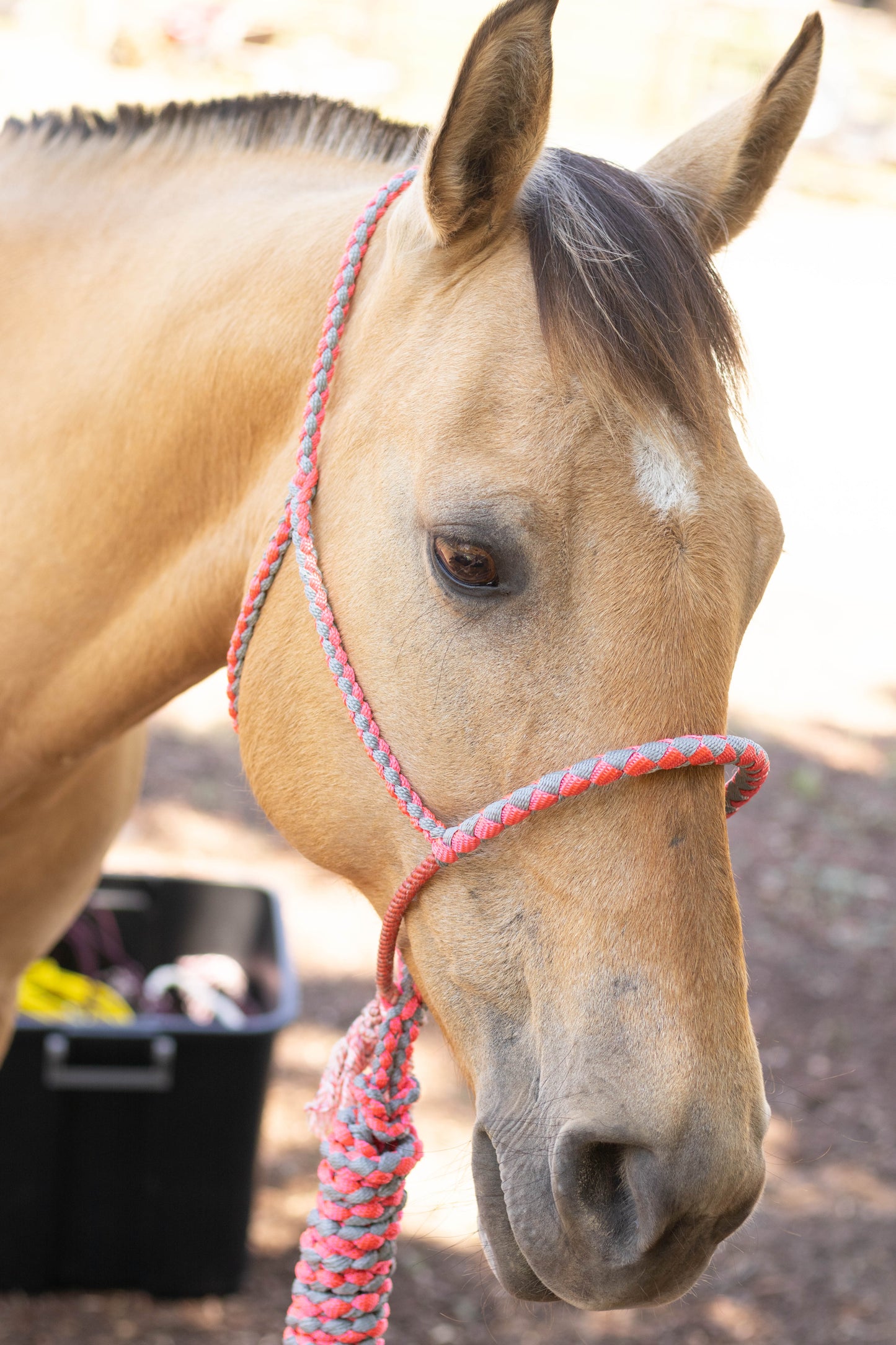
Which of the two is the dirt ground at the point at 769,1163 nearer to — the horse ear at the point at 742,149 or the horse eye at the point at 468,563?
the horse eye at the point at 468,563

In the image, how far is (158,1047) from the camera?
262cm

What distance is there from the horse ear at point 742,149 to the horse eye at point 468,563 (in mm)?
571

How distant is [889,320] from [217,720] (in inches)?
371

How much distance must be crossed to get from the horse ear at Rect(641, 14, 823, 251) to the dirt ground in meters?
1.31

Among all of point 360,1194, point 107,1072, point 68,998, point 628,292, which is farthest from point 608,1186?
point 68,998

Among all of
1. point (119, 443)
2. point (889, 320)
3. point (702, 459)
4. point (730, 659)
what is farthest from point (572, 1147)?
point (889, 320)

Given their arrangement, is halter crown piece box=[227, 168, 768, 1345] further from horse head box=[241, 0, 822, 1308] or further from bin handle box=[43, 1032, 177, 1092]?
bin handle box=[43, 1032, 177, 1092]

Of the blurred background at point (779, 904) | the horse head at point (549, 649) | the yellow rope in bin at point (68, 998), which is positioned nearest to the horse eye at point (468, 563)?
the horse head at point (549, 649)

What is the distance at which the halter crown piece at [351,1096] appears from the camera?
1354mm

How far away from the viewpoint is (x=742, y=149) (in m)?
1.52

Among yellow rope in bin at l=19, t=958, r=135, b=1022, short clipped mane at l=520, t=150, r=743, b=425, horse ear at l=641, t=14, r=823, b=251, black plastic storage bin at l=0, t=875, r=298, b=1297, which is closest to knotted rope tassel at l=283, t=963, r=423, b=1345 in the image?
short clipped mane at l=520, t=150, r=743, b=425

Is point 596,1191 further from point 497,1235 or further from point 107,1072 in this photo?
point 107,1072

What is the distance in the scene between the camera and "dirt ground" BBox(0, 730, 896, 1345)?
276 centimetres

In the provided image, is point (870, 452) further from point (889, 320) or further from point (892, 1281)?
point (892, 1281)
